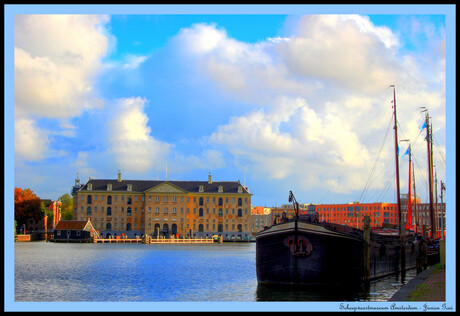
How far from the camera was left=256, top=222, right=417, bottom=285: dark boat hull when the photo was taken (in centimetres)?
3127

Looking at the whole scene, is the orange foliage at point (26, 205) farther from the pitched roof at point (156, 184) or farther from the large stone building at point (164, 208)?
the pitched roof at point (156, 184)

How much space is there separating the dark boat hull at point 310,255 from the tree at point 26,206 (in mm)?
111096

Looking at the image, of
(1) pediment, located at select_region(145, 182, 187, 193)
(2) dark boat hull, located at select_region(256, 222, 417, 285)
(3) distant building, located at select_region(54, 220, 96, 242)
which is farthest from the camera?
(1) pediment, located at select_region(145, 182, 187, 193)

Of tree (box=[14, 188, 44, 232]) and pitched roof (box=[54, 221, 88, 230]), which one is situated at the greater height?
tree (box=[14, 188, 44, 232])

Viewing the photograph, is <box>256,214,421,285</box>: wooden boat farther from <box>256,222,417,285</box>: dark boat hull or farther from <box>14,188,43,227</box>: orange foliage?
<box>14,188,43,227</box>: orange foliage

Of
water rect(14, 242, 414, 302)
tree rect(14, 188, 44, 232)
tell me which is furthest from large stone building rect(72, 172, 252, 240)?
water rect(14, 242, 414, 302)

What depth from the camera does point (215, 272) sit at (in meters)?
49.4

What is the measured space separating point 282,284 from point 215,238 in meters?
120

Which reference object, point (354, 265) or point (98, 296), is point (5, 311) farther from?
point (354, 265)

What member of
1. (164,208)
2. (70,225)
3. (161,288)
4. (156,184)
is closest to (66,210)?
(156,184)

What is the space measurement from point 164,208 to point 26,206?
3381 centimetres

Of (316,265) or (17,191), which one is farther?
(17,191)

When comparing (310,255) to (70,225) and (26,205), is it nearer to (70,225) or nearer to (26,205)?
(70,225)
